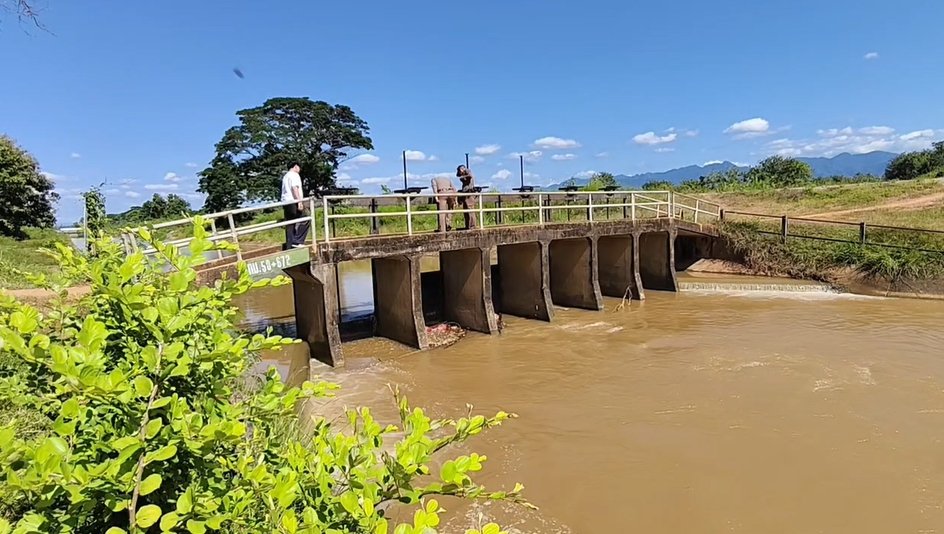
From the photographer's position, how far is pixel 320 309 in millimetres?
11219

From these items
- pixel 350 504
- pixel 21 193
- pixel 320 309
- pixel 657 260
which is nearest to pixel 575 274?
pixel 657 260

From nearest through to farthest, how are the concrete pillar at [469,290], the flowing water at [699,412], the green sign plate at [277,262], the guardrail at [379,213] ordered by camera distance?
the flowing water at [699,412] < the guardrail at [379,213] < the green sign plate at [277,262] < the concrete pillar at [469,290]

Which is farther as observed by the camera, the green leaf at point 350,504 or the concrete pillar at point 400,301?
the concrete pillar at point 400,301

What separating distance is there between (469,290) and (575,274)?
4.08m

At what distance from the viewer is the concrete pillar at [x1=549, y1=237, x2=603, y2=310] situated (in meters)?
16.3

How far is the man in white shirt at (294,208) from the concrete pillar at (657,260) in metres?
12.5

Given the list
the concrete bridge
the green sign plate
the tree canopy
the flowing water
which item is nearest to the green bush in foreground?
the flowing water

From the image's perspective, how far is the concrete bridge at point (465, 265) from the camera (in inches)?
432

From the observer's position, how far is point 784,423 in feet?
26.3

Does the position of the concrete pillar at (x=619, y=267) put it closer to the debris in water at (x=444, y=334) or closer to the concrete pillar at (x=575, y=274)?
the concrete pillar at (x=575, y=274)

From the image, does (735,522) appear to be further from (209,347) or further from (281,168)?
(281,168)

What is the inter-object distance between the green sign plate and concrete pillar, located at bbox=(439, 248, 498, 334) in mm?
4388

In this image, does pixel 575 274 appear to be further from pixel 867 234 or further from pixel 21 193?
pixel 21 193

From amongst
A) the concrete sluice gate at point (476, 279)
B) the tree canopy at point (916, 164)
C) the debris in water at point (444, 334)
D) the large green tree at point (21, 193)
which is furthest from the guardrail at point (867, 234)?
the tree canopy at point (916, 164)
